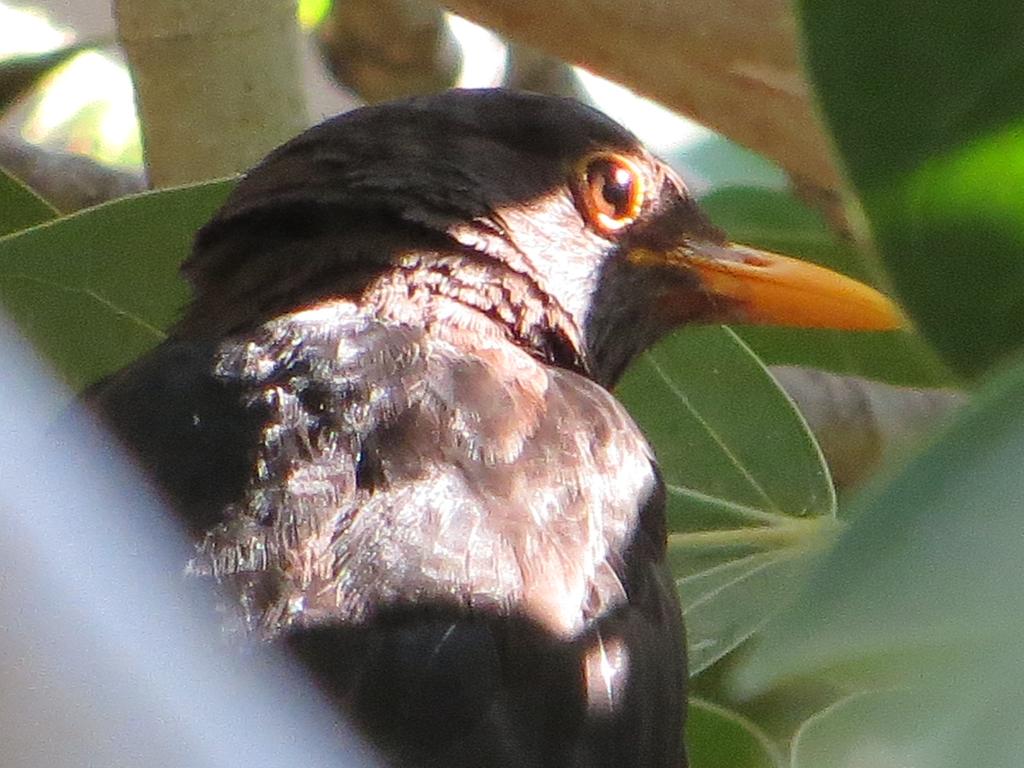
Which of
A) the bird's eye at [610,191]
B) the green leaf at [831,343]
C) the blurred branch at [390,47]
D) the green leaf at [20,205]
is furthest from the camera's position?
the blurred branch at [390,47]

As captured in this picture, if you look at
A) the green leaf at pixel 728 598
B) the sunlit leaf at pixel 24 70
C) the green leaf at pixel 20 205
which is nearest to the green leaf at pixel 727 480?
the green leaf at pixel 728 598

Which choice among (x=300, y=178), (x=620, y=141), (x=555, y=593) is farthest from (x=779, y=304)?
(x=555, y=593)

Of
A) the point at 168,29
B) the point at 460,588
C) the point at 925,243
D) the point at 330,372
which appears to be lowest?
the point at 460,588

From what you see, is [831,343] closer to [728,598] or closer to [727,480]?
[727,480]

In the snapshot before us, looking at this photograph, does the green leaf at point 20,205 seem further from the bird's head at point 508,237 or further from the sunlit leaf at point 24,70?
the sunlit leaf at point 24,70

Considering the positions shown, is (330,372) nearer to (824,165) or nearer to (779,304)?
(779,304)

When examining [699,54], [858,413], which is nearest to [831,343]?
[858,413]
